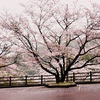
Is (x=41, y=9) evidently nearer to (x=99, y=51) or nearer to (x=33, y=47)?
(x=33, y=47)

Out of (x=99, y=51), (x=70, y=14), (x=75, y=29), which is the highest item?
(x=70, y=14)

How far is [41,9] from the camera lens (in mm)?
24844

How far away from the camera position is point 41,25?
24609mm

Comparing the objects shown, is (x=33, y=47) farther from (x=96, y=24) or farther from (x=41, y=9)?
(x=96, y=24)

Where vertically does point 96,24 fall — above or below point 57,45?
above

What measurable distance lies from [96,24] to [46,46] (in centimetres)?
489

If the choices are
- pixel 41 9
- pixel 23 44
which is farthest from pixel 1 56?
pixel 41 9

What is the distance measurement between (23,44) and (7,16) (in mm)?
2982

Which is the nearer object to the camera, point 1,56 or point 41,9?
point 41,9

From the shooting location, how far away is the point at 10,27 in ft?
78.2

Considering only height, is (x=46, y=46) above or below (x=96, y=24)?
below

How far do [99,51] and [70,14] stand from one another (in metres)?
4.27

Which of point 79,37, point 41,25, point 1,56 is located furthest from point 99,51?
point 1,56

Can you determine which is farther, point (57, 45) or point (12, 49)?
point (12, 49)
